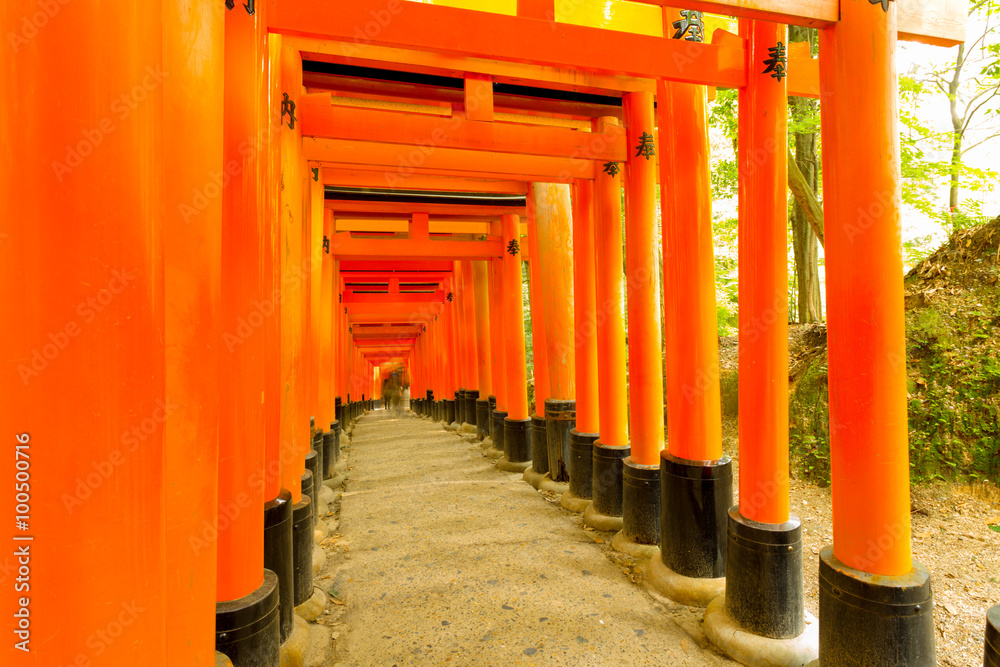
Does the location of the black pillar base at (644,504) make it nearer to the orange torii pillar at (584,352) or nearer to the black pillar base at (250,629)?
the orange torii pillar at (584,352)

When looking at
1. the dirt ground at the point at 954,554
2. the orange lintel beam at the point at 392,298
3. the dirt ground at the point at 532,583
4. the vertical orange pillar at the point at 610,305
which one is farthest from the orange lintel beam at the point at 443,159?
the orange lintel beam at the point at 392,298

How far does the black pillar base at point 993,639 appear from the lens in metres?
1.71

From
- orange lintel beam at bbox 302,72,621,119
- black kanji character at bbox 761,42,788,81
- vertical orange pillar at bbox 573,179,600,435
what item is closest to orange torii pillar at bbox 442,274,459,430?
vertical orange pillar at bbox 573,179,600,435

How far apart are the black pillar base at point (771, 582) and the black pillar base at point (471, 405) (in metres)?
9.46

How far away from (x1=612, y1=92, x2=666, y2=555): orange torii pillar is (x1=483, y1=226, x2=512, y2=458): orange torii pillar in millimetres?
4473

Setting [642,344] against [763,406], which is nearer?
[763,406]

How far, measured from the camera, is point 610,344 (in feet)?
16.4

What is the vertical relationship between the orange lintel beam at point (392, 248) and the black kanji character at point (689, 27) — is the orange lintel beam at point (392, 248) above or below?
below

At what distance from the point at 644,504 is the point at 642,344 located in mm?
1328

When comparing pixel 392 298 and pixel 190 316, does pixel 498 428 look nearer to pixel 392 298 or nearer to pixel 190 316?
pixel 392 298

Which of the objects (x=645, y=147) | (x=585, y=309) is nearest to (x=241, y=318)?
(x=645, y=147)

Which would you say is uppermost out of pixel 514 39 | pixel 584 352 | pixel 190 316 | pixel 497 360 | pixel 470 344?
pixel 514 39

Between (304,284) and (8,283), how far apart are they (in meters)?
3.29

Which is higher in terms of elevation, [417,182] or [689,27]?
[417,182]
